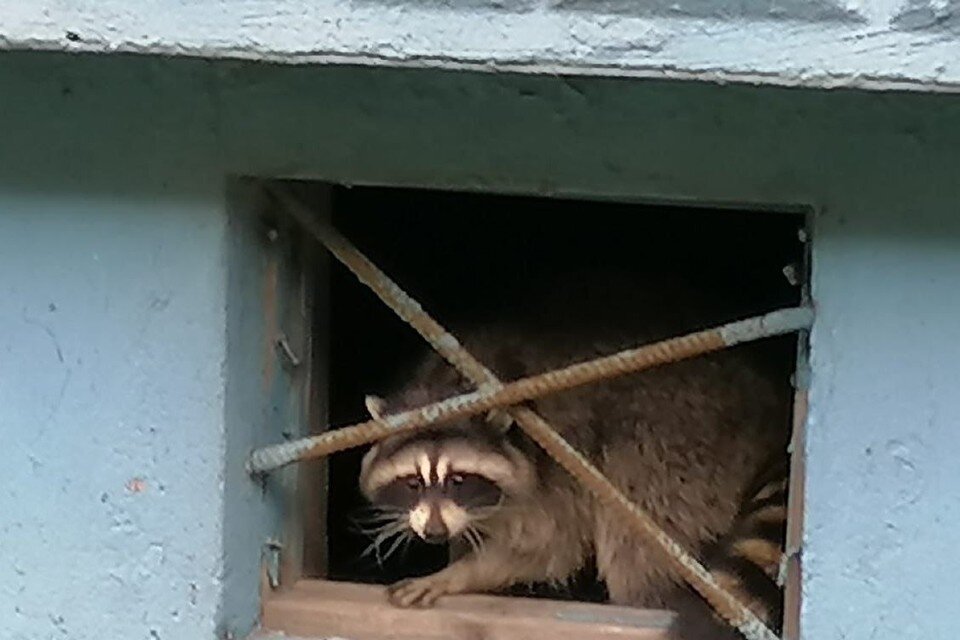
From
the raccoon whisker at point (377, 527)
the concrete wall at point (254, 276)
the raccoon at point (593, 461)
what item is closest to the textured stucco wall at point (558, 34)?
the concrete wall at point (254, 276)

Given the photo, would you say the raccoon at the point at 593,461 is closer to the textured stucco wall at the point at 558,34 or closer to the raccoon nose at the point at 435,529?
the raccoon nose at the point at 435,529

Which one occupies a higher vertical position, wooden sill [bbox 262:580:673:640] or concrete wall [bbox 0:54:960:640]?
concrete wall [bbox 0:54:960:640]

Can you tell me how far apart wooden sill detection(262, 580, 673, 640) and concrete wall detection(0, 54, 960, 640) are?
73 mm

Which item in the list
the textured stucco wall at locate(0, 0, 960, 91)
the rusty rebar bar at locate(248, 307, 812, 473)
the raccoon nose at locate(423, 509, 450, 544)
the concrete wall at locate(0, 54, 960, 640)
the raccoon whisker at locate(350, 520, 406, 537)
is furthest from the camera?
the raccoon whisker at locate(350, 520, 406, 537)

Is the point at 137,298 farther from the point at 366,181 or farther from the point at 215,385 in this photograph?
the point at 366,181

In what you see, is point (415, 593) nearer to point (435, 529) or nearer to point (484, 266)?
point (435, 529)

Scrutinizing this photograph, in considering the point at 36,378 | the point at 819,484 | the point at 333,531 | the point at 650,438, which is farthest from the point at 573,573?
the point at 36,378

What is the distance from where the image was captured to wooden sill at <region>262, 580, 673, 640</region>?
1.91 m

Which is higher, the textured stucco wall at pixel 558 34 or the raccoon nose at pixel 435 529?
the textured stucco wall at pixel 558 34

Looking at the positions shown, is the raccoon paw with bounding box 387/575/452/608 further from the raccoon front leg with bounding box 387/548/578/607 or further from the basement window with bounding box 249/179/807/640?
the basement window with bounding box 249/179/807/640

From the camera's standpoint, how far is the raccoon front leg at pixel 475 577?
2002mm

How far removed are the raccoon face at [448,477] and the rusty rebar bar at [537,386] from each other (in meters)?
0.11

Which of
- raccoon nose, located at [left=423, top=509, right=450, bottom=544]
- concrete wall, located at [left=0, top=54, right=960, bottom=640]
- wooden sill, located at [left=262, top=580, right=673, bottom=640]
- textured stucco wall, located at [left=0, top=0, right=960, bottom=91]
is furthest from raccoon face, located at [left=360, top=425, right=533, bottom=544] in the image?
textured stucco wall, located at [left=0, top=0, right=960, bottom=91]

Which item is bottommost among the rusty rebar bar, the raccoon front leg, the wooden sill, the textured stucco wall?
the wooden sill
